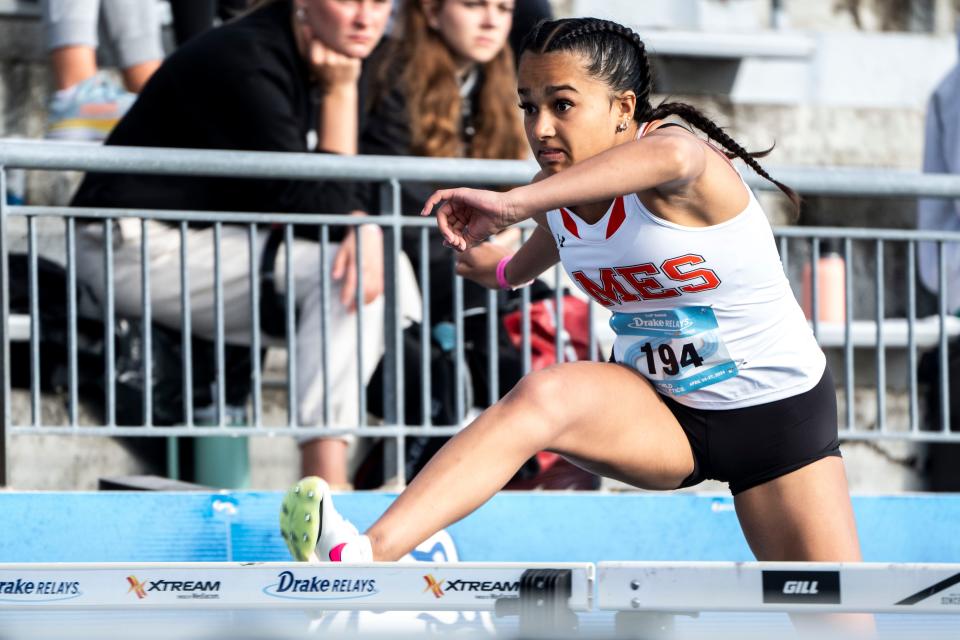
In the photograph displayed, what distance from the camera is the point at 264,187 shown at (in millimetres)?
5559

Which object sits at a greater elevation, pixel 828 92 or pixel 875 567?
pixel 828 92

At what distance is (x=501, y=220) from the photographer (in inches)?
128

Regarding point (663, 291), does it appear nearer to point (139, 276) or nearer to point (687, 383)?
point (687, 383)

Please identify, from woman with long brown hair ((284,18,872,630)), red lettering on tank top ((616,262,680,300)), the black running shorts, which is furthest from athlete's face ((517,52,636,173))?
the black running shorts

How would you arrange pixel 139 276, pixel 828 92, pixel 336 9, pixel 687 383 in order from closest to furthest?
pixel 687 383 < pixel 139 276 < pixel 336 9 < pixel 828 92

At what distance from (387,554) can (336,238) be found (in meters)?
2.19

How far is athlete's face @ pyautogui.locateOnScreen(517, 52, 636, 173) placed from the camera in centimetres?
360

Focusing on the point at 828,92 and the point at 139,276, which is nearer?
the point at 139,276

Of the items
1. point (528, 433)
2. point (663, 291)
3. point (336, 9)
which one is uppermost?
point (336, 9)

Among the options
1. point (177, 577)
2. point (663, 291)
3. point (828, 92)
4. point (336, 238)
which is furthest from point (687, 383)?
point (828, 92)

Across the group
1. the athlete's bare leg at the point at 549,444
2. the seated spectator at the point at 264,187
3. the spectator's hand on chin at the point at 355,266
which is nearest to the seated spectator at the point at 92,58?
the seated spectator at the point at 264,187

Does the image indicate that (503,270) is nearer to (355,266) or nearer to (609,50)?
(609,50)

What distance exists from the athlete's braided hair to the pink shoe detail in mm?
1159

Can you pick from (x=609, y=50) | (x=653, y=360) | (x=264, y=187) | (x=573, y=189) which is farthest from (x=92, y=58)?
(x=573, y=189)
